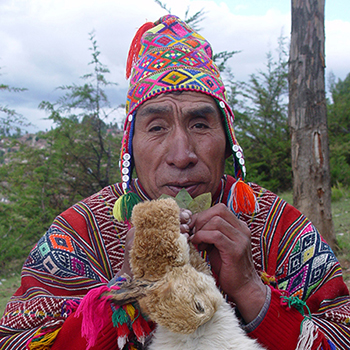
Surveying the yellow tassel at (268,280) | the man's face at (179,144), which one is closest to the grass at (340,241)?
the yellow tassel at (268,280)

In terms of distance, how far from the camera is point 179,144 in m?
1.57

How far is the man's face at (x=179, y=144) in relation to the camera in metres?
1.55

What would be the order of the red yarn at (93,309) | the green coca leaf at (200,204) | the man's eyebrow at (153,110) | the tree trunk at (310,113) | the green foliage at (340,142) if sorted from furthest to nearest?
the green foliage at (340,142)
the tree trunk at (310,113)
the man's eyebrow at (153,110)
the green coca leaf at (200,204)
the red yarn at (93,309)

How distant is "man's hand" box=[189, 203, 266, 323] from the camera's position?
123cm

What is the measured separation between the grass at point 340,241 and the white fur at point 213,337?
3.42 m

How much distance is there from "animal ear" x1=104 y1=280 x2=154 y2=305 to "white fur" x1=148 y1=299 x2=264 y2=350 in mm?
168

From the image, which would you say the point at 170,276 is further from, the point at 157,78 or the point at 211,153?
the point at 157,78

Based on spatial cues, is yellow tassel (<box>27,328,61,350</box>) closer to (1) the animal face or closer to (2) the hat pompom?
(1) the animal face

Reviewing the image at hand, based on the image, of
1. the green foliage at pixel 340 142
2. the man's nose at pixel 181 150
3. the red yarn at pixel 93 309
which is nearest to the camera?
the red yarn at pixel 93 309

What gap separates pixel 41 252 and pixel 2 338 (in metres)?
0.40

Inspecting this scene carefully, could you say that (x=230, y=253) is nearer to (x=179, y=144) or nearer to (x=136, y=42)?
(x=179, y=144)

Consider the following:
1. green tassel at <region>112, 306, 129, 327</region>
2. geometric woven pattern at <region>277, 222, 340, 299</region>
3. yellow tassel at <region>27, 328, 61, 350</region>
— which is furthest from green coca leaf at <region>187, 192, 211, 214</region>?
yellow tassel at <region>27, 328, 61, 350</region>

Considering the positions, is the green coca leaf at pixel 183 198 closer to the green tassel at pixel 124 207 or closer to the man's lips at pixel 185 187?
the man's lips at pixel 185 187

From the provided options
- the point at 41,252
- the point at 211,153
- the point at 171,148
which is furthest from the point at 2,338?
the point at 211,153
